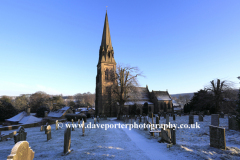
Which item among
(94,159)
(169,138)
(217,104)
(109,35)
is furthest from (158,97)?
(94,159)

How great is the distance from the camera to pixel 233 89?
1053 inches

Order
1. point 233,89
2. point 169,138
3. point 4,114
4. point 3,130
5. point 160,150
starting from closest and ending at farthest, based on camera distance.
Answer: point 160,150, point 169,138, point 3,130, point 233,89, point 4,114

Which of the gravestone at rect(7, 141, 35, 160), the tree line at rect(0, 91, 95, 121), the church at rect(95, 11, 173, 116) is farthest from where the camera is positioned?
the church at rect(95, 11, 173, 116)

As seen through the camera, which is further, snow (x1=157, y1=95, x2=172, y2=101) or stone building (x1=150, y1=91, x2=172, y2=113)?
snow (x1=157, y1=95, x2=172, y2=101)

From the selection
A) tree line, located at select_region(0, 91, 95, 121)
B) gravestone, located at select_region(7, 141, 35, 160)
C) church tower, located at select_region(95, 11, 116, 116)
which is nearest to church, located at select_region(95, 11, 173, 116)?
church tower, located at select_region(95, 11, 116, 116)

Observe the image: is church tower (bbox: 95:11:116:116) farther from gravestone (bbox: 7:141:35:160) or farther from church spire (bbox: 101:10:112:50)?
gravestone (bbox: 7:141:35:160)

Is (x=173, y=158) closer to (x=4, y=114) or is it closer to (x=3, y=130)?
(x=3, y=130)

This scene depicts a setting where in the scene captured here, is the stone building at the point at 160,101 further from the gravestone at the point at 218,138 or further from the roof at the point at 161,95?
the gravestone at the point at 218,138

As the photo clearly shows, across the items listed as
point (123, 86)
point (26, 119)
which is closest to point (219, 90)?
point (123, 86)

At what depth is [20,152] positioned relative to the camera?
351 centimetres

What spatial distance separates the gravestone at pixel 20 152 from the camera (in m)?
3.32

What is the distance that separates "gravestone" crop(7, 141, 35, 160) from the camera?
332cm

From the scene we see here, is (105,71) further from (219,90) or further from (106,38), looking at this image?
(219,90)

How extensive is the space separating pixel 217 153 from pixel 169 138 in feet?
7.66
